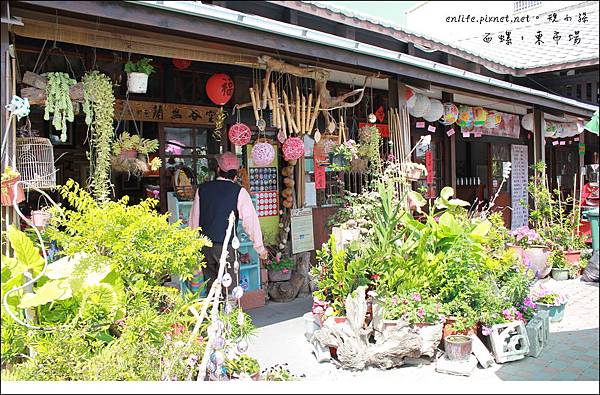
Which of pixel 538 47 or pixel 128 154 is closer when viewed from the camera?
pixel 128 154

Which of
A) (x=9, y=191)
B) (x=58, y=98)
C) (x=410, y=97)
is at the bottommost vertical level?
(x=9, y=191)

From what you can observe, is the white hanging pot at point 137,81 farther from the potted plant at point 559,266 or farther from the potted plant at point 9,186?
the potted plant at point 559,266

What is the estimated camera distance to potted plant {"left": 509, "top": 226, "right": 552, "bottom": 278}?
342 inches

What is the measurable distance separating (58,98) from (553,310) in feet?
19.6

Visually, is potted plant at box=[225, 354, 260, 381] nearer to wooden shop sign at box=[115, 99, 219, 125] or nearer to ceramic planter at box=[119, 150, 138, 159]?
ceramic planter at box=[119, 150, 138, 159]

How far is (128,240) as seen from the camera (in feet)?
12.9

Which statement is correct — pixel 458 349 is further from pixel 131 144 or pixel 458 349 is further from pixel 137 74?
pixel 137 74

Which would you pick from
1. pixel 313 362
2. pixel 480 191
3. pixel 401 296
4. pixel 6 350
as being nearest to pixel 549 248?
pixel 480 191

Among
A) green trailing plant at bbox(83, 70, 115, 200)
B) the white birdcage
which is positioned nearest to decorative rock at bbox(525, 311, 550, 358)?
green trailing plant at bbox(83, 70, 115, 200)

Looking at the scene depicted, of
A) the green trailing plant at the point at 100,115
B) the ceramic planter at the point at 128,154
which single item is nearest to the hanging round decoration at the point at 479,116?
the ceramic planter at the point at 128,154

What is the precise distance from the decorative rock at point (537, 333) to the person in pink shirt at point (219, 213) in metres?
2.85

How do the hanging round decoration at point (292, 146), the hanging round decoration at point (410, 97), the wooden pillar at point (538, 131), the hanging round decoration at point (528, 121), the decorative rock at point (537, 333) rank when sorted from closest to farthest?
the decorative rock at point (537, 333) → the hanging round decoration at point (292, 146) → the hanging round decoration at point (410, 97) → the wooden pillar at point (538, 131) → the hanging round decoration at point (528, 121)

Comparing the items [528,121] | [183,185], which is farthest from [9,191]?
[528,121]

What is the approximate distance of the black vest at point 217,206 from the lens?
5680 mm
